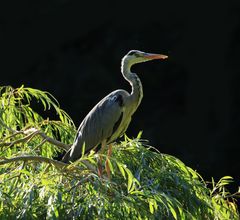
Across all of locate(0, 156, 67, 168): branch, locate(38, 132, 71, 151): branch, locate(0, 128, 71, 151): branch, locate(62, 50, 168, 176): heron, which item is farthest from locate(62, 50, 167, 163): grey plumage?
locate(0, 156, 67, 168): branch

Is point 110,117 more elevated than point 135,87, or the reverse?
point 135,87

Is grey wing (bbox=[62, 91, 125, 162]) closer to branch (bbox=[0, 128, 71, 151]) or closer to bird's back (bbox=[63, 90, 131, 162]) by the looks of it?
bird's back (bbox=[63, 90, 131, 162])

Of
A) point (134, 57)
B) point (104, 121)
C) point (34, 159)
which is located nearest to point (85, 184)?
point (34, 159)

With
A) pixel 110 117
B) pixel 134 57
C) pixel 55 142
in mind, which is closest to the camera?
pixel 55 142

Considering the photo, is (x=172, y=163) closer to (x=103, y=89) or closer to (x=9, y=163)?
(x=9, y=163)

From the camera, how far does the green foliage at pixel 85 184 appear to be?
10.6ft

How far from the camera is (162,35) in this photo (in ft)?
32.6

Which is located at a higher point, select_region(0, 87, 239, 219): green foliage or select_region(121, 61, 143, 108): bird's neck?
select_region(121, 61, 143, 108): bird's neck

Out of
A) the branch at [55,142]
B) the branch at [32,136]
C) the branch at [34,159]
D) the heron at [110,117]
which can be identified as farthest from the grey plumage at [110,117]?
the branch at [34,159]

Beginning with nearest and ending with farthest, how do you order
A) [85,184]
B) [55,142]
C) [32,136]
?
[85,184] < [32,136] < [55,142]

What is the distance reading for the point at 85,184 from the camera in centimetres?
331

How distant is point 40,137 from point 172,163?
0.80 m

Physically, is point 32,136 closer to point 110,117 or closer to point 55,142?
point 55,142

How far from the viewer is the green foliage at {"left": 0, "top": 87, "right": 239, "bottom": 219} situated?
127 inches
